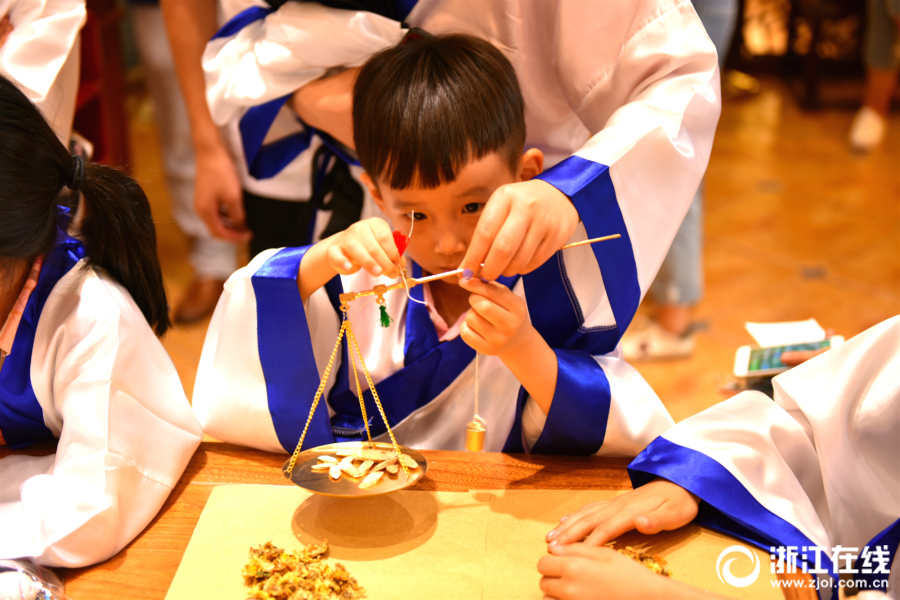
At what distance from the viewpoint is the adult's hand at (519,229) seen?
959mm

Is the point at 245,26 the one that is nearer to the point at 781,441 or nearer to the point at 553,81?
the point at 553,81

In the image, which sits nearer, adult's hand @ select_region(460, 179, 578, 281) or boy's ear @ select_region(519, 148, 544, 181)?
adult's hand @ select_region(460, 179, 578, 281)

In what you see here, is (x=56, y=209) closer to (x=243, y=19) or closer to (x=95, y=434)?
(x=95, y=434)

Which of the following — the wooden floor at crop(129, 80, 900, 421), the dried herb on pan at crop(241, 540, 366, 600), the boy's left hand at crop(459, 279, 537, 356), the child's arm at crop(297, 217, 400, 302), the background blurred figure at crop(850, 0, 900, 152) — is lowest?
the wooden floor at crop(129, 80, 900, 421)

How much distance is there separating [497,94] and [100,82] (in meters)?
1.80

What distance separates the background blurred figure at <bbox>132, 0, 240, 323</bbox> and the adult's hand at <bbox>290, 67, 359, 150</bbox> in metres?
1.58

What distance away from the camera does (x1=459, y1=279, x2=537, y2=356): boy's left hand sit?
0.98m

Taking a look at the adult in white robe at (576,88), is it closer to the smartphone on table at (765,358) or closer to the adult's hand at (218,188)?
the adult's hand at (218,188)

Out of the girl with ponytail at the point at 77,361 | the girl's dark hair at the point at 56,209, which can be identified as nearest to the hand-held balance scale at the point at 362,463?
the girl with ponytail at the point at 77,361

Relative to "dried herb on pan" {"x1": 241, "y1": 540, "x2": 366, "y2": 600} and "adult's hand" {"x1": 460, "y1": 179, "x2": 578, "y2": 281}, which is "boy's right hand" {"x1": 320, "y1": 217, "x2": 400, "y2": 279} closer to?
"adult's hand" {"x1": 460, "y1": 179, "x2": 578, "y2": 281}

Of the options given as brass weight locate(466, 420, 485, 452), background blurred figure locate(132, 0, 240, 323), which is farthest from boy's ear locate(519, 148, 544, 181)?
background blurred figure locate(132, 0, 240, 323)

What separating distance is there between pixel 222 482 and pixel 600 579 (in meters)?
0.54

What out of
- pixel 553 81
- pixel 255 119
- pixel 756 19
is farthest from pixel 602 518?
pixel 756 19

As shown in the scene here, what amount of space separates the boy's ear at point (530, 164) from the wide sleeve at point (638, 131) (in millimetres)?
96
